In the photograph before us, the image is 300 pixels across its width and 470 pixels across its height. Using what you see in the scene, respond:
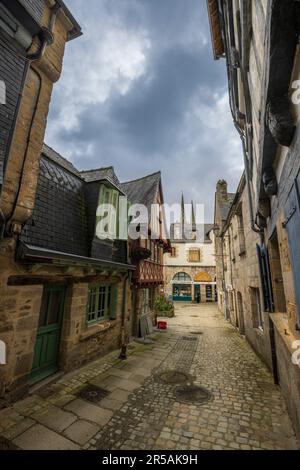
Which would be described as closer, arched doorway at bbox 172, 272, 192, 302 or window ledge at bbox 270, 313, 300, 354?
window ledge at bbox 270, 313, 300, 354

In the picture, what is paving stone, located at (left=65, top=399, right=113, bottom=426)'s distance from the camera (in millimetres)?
3947

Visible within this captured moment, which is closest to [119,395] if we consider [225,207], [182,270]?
[225,207]

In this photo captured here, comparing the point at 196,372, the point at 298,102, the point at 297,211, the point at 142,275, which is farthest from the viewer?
the point at 142,275

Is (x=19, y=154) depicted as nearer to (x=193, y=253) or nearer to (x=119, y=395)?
(x=119, y=395)

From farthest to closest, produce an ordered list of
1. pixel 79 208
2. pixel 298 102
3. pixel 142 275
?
pixel 142 275, pixel 79 208, pixel 298 102

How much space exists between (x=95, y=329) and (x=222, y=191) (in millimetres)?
17424

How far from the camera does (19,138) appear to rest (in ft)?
15.6

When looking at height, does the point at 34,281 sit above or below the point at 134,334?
above

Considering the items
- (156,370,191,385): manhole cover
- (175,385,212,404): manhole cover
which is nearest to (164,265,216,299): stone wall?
(156,370,191,385): manhole cover

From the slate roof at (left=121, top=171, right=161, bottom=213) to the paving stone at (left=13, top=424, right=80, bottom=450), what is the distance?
9.51 m

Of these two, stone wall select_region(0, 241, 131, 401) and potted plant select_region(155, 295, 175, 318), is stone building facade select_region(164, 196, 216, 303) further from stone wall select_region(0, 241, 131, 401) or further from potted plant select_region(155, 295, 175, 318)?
stone wall select_region(0, 241, 131, 401)

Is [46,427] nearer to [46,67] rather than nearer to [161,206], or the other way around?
[46,67]
